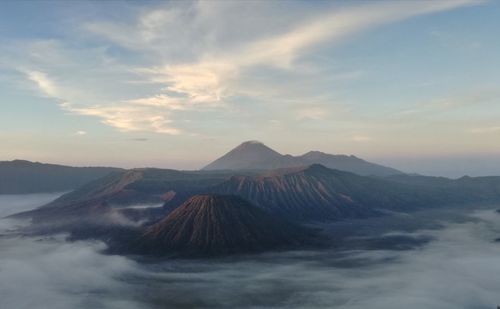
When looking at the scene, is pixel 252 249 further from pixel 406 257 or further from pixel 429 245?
pixel 429 245

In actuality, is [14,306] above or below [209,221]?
below

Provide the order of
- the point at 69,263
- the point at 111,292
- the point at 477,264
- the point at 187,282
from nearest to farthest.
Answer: the point at 111,292
the point at 187,282
the point at 477,264
the point at 69,263

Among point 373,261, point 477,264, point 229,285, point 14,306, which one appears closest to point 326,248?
point 373,261

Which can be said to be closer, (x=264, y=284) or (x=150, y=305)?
(x=150, y=305)

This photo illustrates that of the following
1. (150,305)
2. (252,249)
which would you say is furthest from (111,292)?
(252,249)

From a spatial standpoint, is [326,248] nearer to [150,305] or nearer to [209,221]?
[209,221]

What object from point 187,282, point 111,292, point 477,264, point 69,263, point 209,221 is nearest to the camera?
point 111,292
